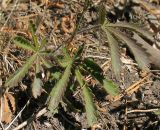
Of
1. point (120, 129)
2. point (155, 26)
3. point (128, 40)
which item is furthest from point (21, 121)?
point (155, 26)

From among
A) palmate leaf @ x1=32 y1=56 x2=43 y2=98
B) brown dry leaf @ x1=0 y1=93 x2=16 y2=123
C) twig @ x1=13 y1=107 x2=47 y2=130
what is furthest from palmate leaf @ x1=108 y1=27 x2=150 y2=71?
brown dry leaf @ x1=0 y1=93 x2=16 y2=123

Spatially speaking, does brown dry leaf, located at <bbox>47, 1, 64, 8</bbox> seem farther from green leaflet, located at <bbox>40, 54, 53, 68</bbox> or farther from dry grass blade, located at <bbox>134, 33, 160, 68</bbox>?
green leaflet, located at <bbox>40, 54, 53, 68</bbox>

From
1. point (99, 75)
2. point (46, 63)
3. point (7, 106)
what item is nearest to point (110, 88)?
point (99, 75)

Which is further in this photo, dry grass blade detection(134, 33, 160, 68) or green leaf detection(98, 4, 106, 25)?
dry grass blade detection(134, 33, 160, 68)

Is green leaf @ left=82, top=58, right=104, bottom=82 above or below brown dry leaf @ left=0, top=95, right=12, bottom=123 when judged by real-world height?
above

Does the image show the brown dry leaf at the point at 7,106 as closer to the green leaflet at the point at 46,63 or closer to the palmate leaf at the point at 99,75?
the green leaflet at the point at 46,63

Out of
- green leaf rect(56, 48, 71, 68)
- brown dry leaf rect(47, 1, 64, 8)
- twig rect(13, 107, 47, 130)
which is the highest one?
brown dry leaf rect(47, 1, 64, 8)

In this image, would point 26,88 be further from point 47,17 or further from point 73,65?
point 47,17

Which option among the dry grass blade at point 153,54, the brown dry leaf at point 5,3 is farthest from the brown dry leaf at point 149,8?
the brown dry leaf at point 5,3
